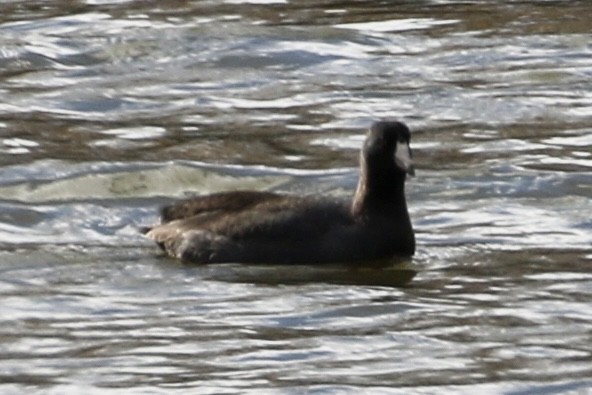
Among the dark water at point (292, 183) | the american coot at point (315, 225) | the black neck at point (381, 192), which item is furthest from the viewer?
the black neck at point (381, 192)

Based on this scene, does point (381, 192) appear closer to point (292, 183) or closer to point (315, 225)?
point (315, 225)

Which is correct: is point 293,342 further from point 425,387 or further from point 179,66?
point 179,66

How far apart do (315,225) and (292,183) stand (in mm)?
2283

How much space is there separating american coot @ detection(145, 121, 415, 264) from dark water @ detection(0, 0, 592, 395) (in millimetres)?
113

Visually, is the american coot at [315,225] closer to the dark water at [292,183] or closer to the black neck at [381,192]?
the black neck at [381,192]

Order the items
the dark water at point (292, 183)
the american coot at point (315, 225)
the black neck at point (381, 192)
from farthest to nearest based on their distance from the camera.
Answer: the black neck at point (381, 192) < the american coot at point (315, 225) < the dark water at point (292, 183)

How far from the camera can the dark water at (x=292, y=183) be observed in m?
11.5

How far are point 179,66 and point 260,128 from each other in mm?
2437

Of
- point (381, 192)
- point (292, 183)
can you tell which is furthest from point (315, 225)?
point (292, 183)

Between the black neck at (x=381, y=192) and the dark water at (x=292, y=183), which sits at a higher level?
the black neck at (x=381, y=192)

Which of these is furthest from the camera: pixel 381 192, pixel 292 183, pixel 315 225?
pixel 292 183

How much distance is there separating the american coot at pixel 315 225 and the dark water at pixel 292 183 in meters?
0.11

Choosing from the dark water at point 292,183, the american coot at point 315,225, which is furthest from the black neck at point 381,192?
the dark water at point 292,183

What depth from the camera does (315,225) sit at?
1367cm
